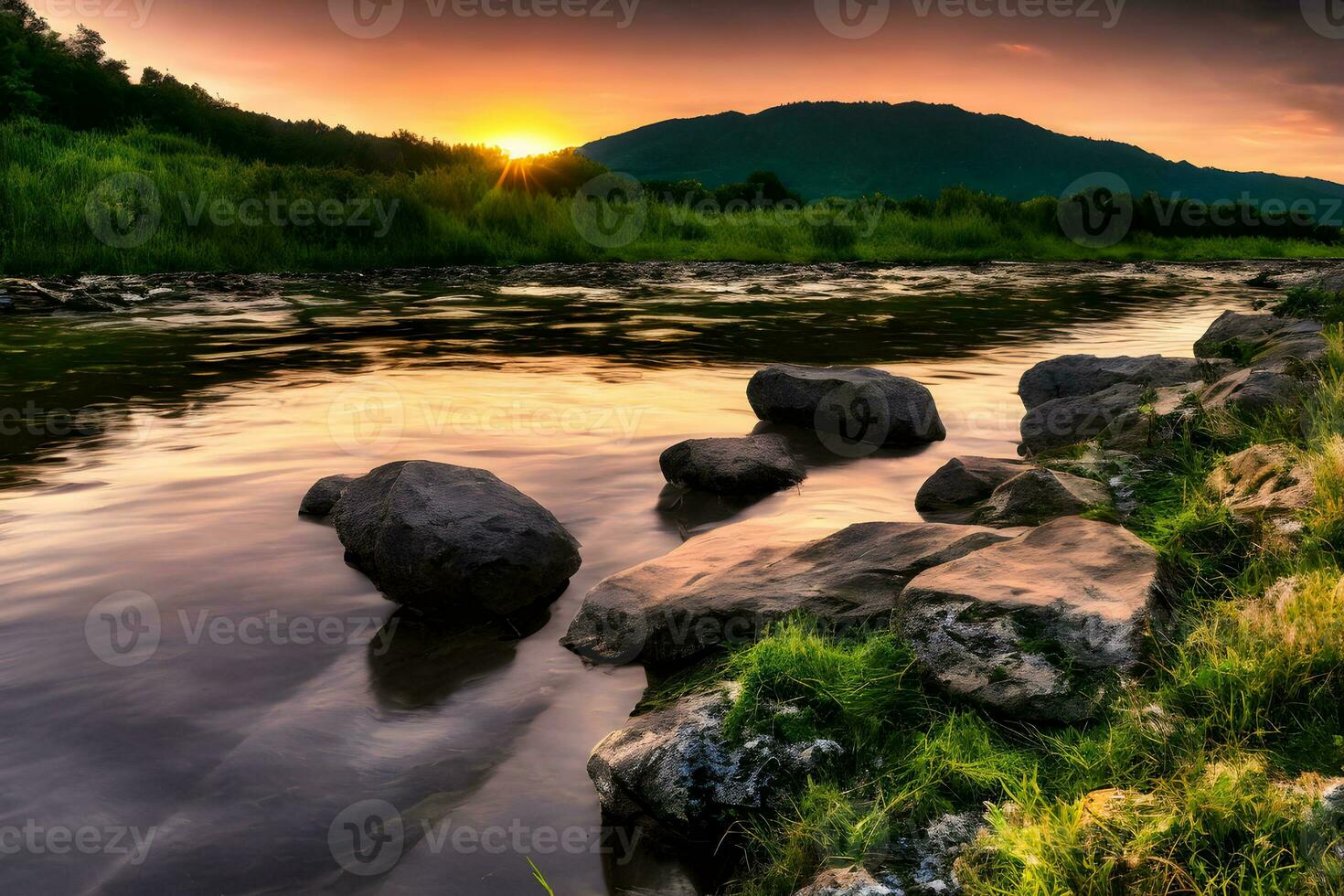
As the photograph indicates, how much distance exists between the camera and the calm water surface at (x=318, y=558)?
324cm

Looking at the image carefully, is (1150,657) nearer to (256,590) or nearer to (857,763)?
(857,763)

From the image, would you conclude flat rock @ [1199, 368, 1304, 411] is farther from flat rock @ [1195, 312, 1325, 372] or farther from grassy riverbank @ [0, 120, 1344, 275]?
grassy riverbank @ [0, 120, 1344, 275]

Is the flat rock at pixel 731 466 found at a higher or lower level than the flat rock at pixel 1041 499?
lower

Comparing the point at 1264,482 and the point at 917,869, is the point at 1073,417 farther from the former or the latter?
the point at 917,869

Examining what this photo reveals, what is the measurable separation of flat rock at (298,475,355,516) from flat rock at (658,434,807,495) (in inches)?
88.3

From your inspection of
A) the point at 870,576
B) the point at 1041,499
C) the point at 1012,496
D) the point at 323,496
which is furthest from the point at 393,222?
the point at 870,576

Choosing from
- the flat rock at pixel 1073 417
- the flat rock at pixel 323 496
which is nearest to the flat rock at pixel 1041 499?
the flat rock at pixel 1073 417

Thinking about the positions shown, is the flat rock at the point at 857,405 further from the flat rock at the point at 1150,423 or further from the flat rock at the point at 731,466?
the flat rock at the point at 1150,423

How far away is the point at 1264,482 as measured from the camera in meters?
4.28

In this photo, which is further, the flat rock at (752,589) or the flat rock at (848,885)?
the flat rock at (752,589)

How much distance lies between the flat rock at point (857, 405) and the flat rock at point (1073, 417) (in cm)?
86

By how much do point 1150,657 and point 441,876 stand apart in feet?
7.79

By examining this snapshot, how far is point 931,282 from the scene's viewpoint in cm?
2612

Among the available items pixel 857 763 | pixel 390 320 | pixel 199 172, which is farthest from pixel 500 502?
pixel 199 172
